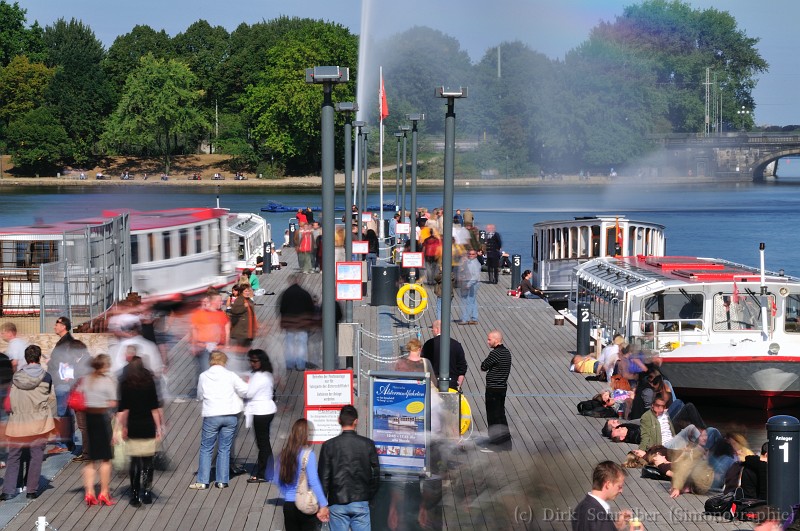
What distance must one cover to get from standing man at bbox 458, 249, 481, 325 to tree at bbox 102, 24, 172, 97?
11962 cm

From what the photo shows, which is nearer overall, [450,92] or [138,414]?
[138,414]

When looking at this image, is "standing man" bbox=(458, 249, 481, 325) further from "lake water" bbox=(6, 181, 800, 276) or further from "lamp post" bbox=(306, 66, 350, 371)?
"lake water" bbox=(6, 181, 800, 276)

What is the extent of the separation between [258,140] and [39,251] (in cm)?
10176

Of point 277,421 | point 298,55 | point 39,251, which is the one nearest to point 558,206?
point 298,55

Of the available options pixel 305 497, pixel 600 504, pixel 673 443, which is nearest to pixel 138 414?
pixel 305 497

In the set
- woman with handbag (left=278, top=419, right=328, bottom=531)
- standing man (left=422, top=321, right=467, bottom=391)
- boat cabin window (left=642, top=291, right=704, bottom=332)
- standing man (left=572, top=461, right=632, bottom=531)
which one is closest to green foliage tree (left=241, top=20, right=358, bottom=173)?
boat cabin window (left=642, top=291, right=704, bottom=332)

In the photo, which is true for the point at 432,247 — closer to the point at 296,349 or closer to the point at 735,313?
the point at 735,313

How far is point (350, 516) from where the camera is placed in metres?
10.7

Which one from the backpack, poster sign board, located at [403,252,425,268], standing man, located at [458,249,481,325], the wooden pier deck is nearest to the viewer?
the wooden pier deck

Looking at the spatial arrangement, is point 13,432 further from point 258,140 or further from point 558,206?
point 258,140

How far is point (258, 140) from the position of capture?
131500 mm

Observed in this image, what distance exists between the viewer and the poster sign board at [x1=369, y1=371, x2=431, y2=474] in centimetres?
1309

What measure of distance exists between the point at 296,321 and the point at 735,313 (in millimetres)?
9109

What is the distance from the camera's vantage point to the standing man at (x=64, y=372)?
1538 centimetres
